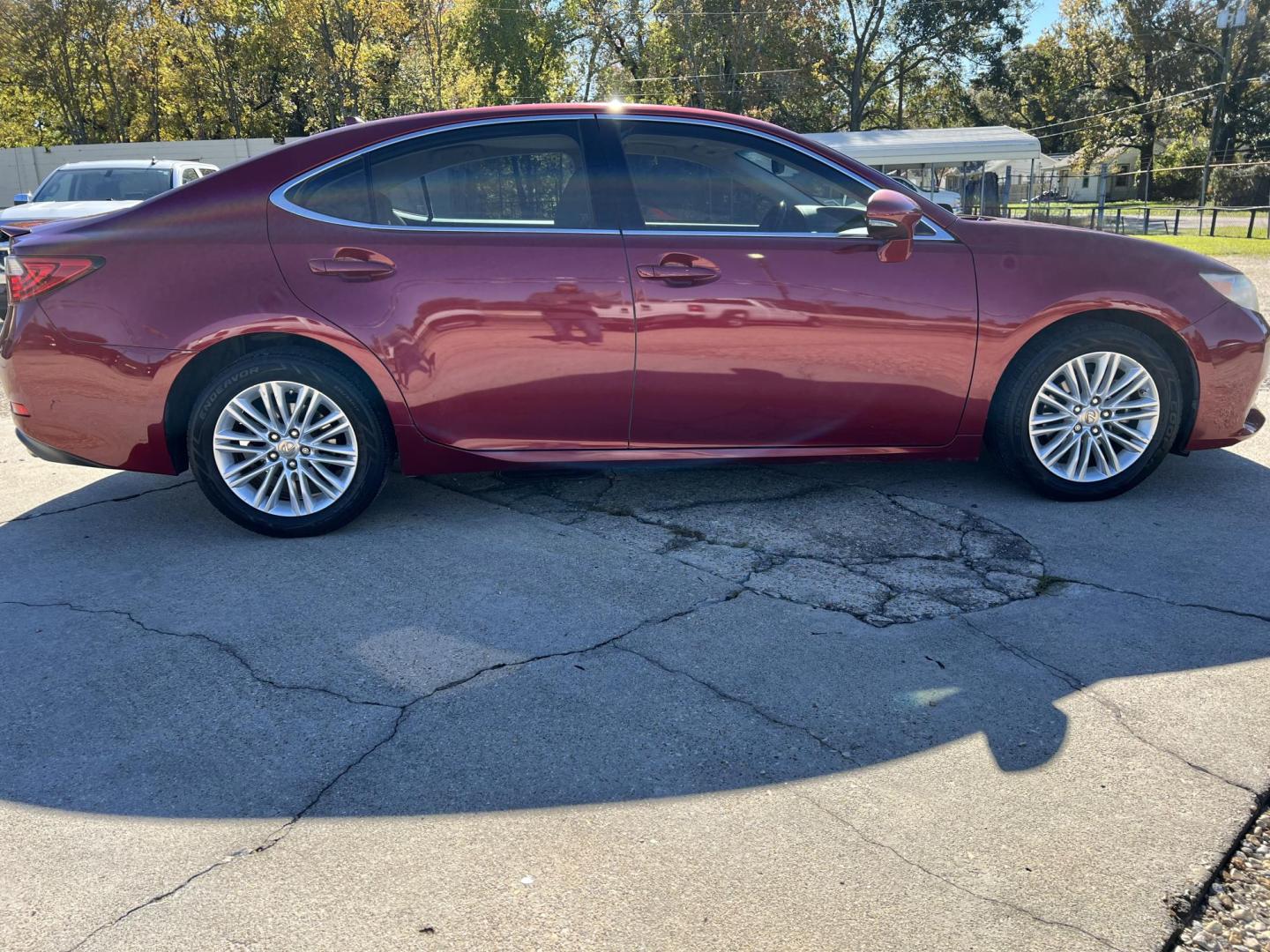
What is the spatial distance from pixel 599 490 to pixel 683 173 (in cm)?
147

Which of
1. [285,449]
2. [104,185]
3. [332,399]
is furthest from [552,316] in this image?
[104,185]

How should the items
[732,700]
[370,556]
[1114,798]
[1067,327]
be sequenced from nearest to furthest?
[1114,798], [732,700], [370,556], [1067,327]

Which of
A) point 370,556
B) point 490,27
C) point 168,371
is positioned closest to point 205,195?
point 168,371

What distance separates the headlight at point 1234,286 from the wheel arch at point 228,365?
3546 millimetres

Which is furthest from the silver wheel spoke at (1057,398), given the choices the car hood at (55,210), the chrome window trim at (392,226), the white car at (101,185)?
the white car at (101,185)

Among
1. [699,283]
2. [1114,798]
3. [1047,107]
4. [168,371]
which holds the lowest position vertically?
[1114,798]

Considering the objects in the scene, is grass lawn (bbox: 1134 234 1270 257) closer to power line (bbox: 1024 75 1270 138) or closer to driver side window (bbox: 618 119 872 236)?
driver side window (bbox: 618 119 872 236)

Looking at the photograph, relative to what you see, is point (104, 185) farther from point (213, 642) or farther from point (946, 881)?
point (946, 881)

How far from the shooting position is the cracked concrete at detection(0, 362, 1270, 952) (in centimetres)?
224

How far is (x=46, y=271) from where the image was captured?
4.18 m

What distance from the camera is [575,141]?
4375mm

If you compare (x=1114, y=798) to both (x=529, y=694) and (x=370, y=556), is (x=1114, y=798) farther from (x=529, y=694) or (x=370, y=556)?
(x=370, y=556)

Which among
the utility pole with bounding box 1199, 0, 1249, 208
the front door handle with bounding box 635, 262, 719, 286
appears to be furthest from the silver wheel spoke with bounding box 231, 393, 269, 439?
the utility pole with bounding box 1199, 0, 1249, 208

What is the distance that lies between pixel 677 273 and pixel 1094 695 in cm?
219
